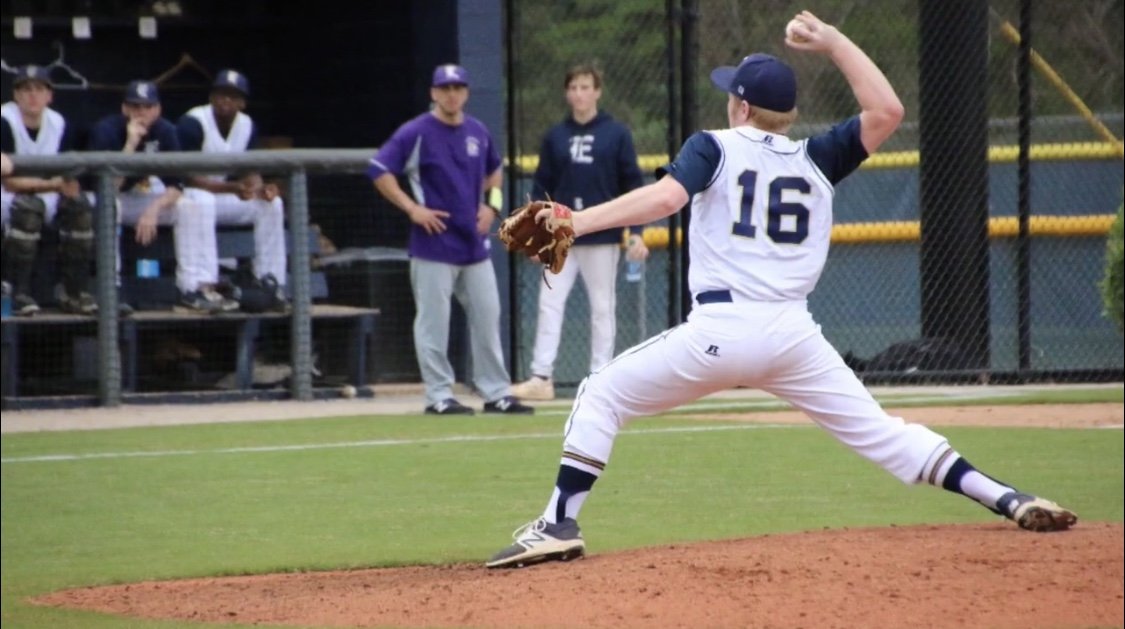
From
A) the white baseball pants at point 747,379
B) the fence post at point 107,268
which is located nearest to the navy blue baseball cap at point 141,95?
the fence post at point 107,268

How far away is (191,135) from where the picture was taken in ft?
44.9

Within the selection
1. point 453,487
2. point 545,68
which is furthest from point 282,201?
point 453,487

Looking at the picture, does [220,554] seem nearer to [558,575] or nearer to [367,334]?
[558,575]

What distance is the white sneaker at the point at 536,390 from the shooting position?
13258 mm

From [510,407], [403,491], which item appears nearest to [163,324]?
[510,407]

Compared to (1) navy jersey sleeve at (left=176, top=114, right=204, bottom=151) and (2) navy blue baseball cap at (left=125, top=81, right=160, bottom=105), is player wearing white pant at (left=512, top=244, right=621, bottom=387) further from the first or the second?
(2) navy blue baseball cap at (left=125, top=81, right=160, bottom=105)

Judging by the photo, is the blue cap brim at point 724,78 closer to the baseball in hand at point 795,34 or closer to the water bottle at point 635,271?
the baseball in hand at point 795,34

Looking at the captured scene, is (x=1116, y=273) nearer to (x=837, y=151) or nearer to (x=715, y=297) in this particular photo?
(x=837, y=151)

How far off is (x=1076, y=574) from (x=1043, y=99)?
9.80 m

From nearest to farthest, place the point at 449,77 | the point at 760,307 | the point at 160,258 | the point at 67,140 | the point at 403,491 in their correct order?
the point at 760,307 < the point at 403,491 < the point at 449,77 < the point at 160,258 < the point at 67,140

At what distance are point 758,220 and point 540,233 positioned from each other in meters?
0.81

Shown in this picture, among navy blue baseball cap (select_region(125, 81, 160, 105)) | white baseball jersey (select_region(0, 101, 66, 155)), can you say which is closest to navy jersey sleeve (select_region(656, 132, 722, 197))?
white baseball jersey (select_region(0, 101, 66, 155))

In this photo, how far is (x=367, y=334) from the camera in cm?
1403

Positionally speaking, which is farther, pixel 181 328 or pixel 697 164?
pixel 181 328
